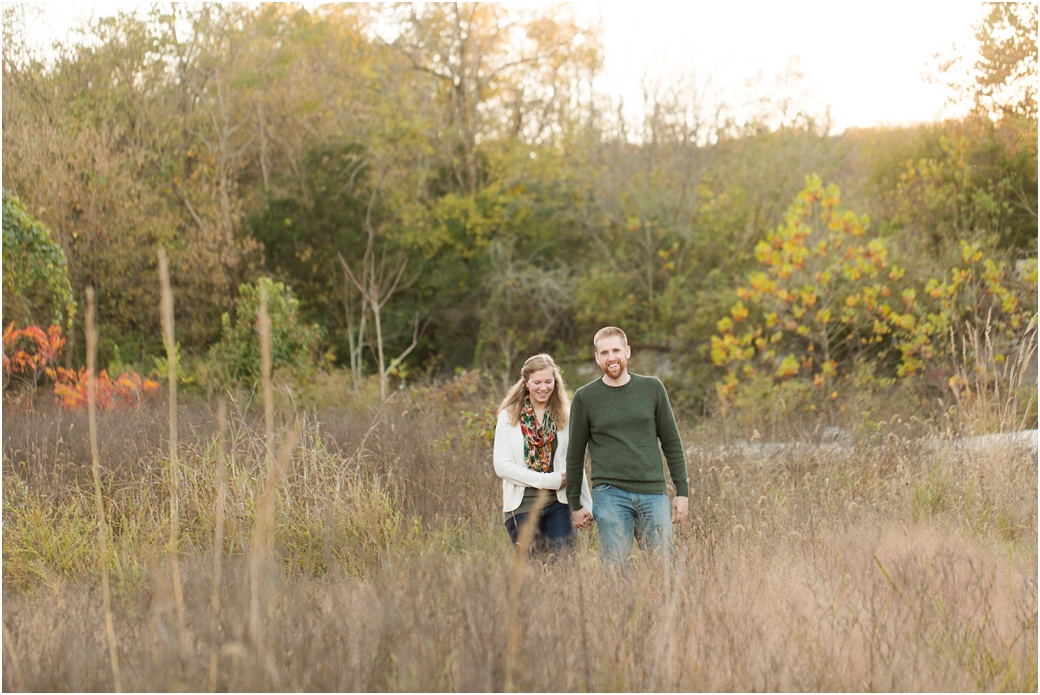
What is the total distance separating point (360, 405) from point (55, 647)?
8349mm

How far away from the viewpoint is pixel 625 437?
461 cm

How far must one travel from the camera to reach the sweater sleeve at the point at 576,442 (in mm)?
4676

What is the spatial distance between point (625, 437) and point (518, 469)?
57 cm

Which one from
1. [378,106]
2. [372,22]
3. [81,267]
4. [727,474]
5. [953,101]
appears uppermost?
[372,22]

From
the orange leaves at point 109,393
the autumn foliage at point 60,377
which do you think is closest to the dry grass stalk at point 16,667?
the autumn foliage at point 60,377

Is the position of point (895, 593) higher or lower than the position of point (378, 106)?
lower

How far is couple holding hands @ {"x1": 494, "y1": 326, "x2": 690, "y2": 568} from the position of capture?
15.2 ft

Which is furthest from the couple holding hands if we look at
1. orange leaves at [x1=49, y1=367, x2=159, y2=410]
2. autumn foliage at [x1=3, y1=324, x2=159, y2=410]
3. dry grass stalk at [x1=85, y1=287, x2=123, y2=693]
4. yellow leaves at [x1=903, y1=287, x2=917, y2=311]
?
yellow leaves at [x1=903, y1=287, x2=917, y2=311]

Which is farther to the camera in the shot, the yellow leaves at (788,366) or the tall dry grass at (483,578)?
the yellow leaves at (788,366)

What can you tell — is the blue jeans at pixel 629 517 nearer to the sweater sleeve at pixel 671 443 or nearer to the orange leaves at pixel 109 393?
the sweater sleeve at pixel 671 443

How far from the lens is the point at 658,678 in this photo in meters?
3.03

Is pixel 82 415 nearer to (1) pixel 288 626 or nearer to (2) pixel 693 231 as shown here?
(1) pixel 288 626

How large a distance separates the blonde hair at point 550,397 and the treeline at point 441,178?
969 centimetres

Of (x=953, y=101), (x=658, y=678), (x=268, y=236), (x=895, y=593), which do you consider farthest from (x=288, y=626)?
(x=268, y=236)
